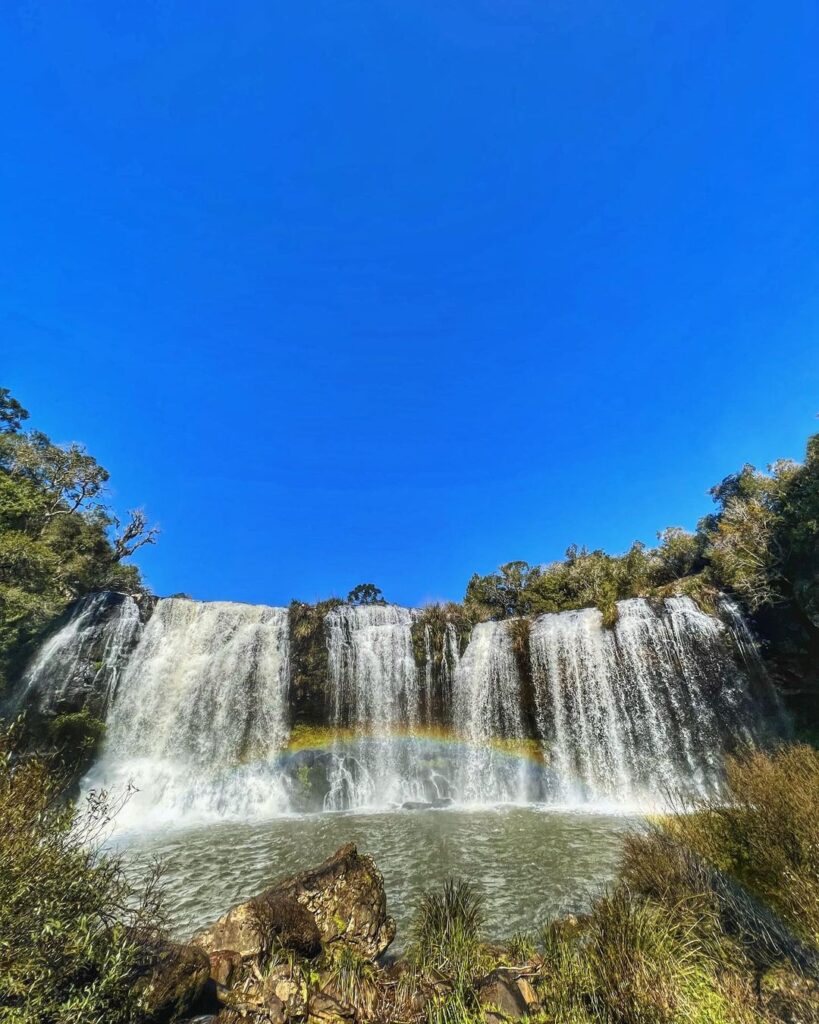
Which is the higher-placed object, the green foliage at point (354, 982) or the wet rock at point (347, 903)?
the wet rock at point (347, 903)

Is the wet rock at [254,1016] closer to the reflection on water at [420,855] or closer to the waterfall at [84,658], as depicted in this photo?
the reflection on water at [420,855]

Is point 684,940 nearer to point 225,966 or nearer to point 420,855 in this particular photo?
point 225,966

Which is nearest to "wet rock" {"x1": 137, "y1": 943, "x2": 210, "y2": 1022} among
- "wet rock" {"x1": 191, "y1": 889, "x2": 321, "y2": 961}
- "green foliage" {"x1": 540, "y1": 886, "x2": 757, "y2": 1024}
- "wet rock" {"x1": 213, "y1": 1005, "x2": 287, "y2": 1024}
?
"wet rock" {"x1": 213, "y1": 1005, "x2": 287, "y2": 1024}

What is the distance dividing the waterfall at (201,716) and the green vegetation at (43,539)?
512cm

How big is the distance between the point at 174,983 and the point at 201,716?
66.3 feet

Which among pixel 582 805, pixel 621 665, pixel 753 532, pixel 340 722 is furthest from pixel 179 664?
pixel 753 532

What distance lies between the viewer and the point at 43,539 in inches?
1073

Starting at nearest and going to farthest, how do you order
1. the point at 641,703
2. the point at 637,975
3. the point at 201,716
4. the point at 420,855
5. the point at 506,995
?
1. the point at 637,975
2. the point at 506,995
3. the point at 420,855
4. the point at 641,703
5. the point at 201,716

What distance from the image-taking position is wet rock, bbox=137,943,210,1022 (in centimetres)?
501

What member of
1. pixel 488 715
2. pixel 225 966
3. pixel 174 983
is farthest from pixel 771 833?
pixel 488 715

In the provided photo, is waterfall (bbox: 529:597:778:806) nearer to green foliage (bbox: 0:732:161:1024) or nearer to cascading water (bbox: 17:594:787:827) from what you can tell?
cascading water (bbox: 17:594:787:827)

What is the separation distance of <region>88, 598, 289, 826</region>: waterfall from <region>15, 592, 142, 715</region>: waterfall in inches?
28.7

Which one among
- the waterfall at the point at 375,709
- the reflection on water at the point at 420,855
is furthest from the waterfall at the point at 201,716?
the reflection on water at the point at 420,855

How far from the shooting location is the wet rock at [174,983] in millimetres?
5008
